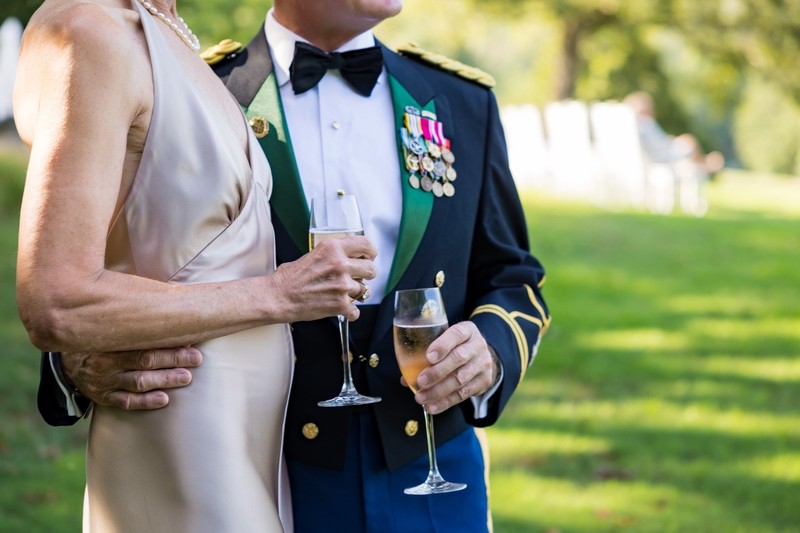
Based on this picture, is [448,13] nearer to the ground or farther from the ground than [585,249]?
farther from the ground

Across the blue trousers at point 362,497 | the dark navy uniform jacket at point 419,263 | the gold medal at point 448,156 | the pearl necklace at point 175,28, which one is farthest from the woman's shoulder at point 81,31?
the blue trousers at point 362,497

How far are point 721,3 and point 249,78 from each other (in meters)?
27.8

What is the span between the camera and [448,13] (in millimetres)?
30250

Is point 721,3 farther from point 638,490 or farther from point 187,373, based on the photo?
point 187,373

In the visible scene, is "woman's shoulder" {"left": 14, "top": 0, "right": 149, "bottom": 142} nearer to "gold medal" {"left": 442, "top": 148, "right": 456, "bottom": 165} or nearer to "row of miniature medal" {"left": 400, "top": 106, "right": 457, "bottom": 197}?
"row of miniature medal" {"left": 400, "top": 106, "right": 457, "bottom": 197}

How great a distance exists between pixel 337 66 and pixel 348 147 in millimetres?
234

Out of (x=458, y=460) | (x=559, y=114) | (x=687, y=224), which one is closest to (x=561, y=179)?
(x=559, y=114)

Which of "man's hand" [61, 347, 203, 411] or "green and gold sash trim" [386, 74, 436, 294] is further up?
"green and gold sash trim" [386, 74, 436, 294]

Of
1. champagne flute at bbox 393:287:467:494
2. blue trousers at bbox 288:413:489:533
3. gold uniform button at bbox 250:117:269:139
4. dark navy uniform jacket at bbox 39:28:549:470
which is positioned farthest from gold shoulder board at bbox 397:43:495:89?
blue trousers at bbox 288:413:489:533

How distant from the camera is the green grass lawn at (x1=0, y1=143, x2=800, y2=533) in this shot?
6.07m

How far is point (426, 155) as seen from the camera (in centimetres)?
311

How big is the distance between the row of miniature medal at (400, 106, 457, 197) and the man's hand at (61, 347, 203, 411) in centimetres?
93

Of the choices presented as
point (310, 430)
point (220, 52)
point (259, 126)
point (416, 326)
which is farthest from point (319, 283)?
point (220, 52)

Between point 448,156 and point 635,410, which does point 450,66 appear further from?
point 635,410
